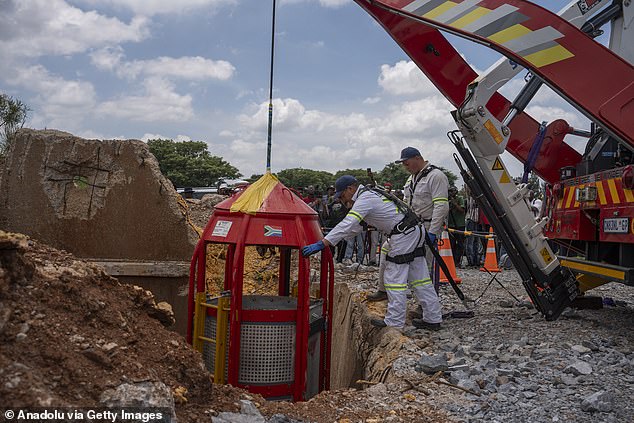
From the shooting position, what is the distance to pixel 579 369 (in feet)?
13.1

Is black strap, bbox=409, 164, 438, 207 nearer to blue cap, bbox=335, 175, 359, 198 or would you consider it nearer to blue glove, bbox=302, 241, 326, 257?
blue cap, bbox=335, 175, 359, 198

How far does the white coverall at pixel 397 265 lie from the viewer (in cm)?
529

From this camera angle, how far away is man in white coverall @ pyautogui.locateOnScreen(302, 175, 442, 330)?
5301mm


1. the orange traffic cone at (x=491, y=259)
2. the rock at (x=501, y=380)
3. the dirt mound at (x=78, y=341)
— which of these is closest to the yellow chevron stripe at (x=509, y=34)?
the rock at (x=501, y=380)

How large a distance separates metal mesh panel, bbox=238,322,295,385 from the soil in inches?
40.5

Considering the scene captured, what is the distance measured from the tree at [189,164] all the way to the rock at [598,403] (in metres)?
43.0

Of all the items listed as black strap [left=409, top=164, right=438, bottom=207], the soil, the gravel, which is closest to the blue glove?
the gravel

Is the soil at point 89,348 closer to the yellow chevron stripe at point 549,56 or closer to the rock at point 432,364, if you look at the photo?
the rock at point 432,364

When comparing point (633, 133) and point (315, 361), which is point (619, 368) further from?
A: point (315, 361)

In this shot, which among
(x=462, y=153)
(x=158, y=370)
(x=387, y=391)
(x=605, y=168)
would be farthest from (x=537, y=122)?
(x=158, y=370)

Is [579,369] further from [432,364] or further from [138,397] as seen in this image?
[138,397]

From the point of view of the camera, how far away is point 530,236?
17.8 ft

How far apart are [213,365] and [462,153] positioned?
9.85 feet

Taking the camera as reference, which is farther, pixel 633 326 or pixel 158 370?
pixel 633 326
